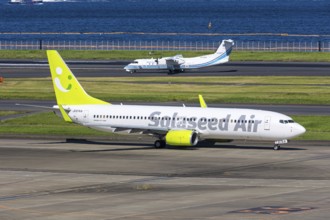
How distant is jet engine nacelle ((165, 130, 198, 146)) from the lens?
2889 inches

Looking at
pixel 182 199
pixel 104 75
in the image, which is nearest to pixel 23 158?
pixel 182 199

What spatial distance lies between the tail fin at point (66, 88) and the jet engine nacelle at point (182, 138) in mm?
7703

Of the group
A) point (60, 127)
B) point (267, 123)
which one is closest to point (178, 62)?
point (60, 127)

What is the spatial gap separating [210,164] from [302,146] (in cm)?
1213

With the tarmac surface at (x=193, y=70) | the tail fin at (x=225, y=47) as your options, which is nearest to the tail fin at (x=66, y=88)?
the tarmac surface at (x=193, y=70)

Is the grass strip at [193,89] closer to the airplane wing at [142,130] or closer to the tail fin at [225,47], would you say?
the tail fin at [225,47]

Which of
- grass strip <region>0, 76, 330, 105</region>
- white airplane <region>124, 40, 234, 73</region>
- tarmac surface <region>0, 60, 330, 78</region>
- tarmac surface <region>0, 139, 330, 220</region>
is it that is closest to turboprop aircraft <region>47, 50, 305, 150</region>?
tarmac surface <region>0, 139, 330, 220</region>

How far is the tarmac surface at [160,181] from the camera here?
48125 mm

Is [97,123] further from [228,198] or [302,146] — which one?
[228,198]

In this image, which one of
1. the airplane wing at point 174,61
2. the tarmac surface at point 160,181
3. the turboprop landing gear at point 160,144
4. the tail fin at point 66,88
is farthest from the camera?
the airplane wing at point 174,61

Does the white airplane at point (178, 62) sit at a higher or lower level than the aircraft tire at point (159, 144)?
higher

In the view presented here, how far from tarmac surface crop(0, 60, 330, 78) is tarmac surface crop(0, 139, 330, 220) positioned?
185 ft

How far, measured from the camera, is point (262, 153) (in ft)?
237

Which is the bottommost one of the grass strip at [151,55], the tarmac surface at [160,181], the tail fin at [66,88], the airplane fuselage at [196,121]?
the tarmac surface at [160,181]
